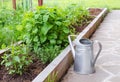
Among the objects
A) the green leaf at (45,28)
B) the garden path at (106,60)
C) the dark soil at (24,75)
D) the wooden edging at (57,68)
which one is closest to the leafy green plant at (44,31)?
the green leaf at (45,28)

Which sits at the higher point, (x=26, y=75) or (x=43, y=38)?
(x=43, y=38)

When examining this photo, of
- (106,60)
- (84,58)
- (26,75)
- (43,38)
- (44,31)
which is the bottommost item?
(106,60)

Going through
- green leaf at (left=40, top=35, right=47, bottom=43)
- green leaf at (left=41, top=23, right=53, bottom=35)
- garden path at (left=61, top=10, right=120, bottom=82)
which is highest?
green leaf at (left=41, top=23, right=53, bottom=35)

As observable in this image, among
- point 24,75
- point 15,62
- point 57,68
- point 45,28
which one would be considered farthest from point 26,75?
point 45,28

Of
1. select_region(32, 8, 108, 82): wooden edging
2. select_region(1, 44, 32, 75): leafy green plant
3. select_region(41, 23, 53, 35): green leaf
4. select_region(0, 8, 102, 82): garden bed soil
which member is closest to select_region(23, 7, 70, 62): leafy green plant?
select_region(41, 23, 53, 35): green leaf

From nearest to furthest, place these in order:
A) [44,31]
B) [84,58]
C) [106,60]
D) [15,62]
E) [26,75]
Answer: [15,62] < [26,75] < [84,58] < [44,31] < [106,60]

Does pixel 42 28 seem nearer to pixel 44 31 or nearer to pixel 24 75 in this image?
pixel 44 31

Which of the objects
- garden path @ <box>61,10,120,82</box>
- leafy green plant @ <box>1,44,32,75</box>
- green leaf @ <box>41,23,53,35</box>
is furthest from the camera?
green leaf @ <box>41,23,53,35</box>

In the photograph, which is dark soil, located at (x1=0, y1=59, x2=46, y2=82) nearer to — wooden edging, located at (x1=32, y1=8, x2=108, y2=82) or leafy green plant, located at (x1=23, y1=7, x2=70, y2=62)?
wooden edging, located at (x1=32, y1=8, x2=108, y2=82)

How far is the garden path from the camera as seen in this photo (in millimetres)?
4402

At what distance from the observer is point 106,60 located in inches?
209

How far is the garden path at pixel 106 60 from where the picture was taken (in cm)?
440

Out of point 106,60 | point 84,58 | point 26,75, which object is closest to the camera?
point 26,75

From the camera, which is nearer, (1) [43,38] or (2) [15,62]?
(2) [15,62]
